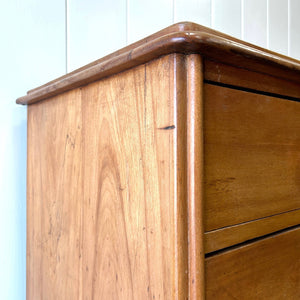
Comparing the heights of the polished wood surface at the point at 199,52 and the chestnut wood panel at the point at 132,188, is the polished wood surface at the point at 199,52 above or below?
above

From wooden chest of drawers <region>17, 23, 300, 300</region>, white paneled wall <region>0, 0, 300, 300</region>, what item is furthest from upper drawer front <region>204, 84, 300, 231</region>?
white paneled wall <region>0, 0, 300, 300</region>

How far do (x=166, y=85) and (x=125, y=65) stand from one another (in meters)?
0.08

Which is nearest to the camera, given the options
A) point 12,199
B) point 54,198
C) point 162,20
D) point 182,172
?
point 182,172

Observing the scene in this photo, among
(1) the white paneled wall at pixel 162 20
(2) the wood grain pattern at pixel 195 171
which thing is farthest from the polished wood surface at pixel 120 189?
(1) the white paneled wall at pixel 162 20

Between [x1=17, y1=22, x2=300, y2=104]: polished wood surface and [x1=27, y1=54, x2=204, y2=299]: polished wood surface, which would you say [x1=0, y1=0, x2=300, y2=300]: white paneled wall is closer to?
[x1=27, y1=54, x2=204, y2=299]: polished wood surface

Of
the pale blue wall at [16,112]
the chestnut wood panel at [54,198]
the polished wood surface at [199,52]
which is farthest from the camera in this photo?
the pale blue wall at [16,112]

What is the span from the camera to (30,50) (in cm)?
73

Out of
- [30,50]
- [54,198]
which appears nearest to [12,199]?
[54,198]

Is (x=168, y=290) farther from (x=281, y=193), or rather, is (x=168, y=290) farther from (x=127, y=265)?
(x=281, y=193)

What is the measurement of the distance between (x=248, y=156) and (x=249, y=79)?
0.10m

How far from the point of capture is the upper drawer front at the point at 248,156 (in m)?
0.37

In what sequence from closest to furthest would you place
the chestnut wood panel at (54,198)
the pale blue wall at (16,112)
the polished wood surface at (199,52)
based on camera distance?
the polished wood surface at (199,52), the chestnut wood panel at (54,198), the pale blue wall at (16,112)

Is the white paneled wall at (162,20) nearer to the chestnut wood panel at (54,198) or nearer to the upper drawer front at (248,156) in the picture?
the chestnut wood panel at (54,198)

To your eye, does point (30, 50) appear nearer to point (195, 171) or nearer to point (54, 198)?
point (54, 198)
